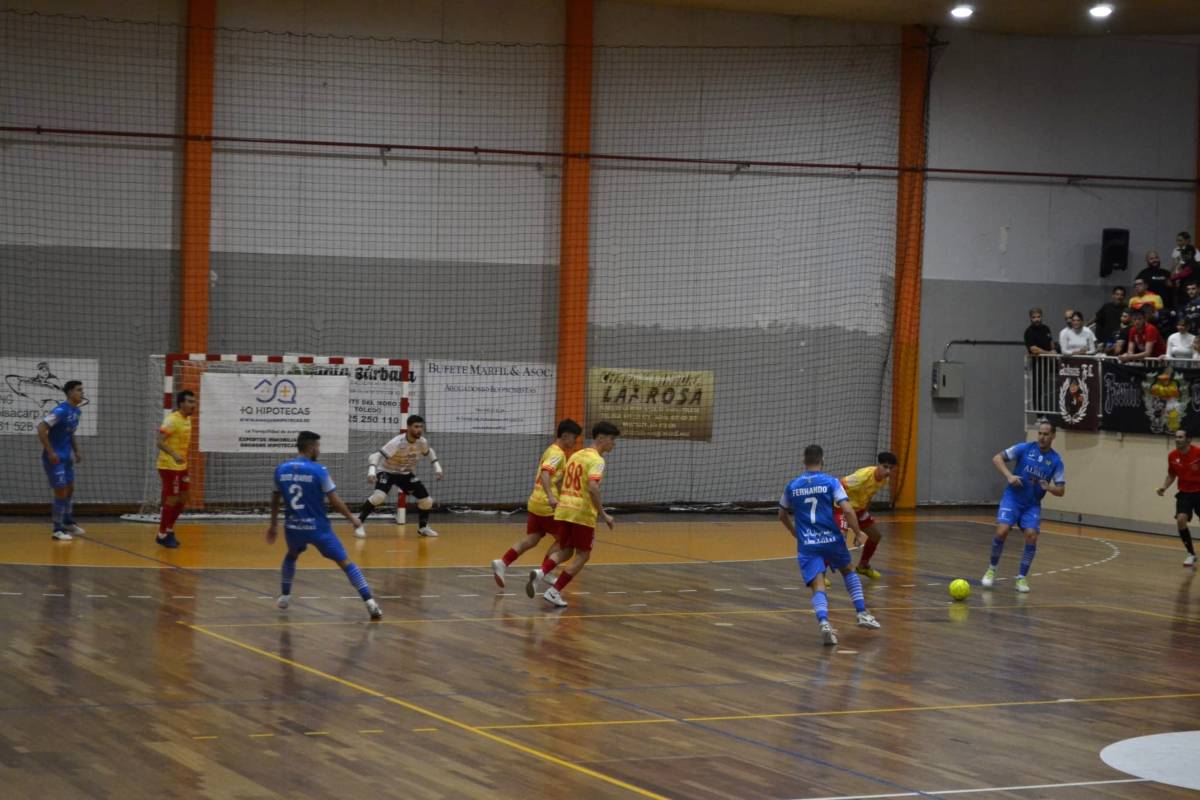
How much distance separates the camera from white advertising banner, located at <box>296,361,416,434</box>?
81.5 ft

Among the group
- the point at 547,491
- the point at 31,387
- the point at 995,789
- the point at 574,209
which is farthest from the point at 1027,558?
the point at 31,387

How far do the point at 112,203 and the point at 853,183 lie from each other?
1365 cm

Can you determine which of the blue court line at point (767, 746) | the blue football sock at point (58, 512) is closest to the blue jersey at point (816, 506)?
the blue court line at point (767, 746)

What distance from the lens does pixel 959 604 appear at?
17016 millimetres

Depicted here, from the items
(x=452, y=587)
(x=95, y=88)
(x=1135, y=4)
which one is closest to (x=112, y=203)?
(x=95, y=88)

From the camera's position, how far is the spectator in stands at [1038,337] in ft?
91.6

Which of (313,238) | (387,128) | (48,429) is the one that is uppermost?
(387,128)

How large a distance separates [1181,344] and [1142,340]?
84 cm

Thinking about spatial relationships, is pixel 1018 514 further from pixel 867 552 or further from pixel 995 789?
pixel 995 789

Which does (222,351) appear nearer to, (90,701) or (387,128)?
(387,128)

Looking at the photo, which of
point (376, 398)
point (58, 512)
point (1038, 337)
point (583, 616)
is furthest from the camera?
point (1038, 337)

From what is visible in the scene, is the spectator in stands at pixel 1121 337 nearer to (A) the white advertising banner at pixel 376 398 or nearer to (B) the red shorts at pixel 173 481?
(A) the white advertising banner at pixel 376 398

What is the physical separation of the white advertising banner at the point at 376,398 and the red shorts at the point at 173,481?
474 cm

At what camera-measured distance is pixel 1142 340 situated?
26297 mm
